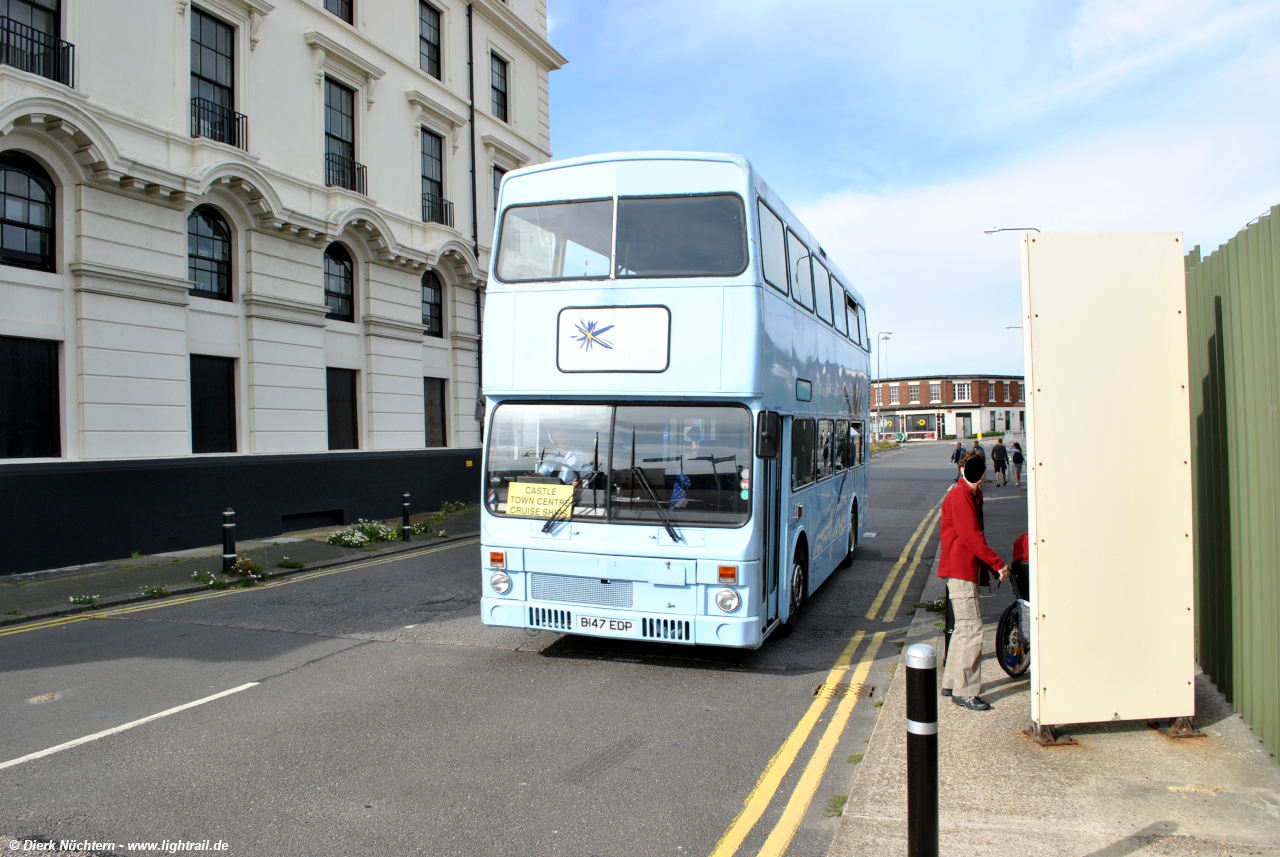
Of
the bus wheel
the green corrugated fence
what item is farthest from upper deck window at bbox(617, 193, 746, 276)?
the bus wheel

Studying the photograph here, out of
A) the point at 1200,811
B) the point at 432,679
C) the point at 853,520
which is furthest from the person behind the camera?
the point at 853,520

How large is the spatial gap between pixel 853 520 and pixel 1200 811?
854cm

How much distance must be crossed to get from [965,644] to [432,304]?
724 inches

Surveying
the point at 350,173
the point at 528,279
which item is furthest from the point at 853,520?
the point at 350,173

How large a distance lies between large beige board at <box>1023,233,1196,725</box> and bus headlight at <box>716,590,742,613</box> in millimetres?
2234

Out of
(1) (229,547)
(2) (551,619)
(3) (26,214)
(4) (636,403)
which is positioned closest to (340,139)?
(3) (26,214)

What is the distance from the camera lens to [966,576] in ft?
18.2

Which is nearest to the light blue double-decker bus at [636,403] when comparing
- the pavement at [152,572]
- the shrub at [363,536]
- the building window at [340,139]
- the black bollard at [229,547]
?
the pavement at [152,572]

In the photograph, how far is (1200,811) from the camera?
3.86 metres

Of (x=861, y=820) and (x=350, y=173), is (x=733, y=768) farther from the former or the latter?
(x=350, y=173)

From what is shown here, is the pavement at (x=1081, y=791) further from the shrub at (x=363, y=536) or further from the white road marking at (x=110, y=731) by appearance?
the shrub at (x=363, y=536)

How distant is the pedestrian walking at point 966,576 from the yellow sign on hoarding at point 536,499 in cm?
288

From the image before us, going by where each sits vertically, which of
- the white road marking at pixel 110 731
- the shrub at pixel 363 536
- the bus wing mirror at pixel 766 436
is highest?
the bus wing mirror at pixel 766 436

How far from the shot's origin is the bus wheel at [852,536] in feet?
39.4
